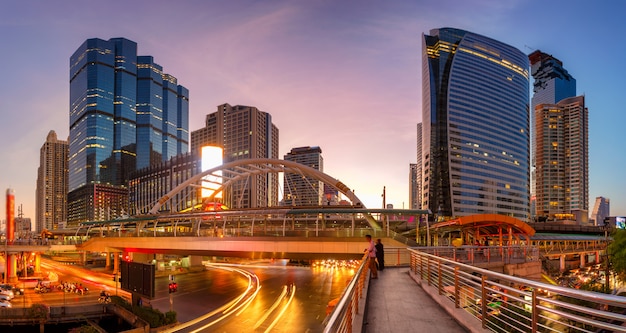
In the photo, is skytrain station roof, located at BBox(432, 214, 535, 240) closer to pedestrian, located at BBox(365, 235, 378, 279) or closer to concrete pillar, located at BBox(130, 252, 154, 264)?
pedestrian, located at BBox(365, 235, 378, 279)

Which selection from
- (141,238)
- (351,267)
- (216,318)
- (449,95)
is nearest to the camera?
(216,318)

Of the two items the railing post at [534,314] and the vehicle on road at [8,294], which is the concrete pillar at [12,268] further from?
the railing post at [534,314]

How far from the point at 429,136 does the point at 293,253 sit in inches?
5775

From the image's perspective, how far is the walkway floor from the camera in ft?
31.9

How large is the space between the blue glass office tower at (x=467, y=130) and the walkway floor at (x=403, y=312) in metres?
159

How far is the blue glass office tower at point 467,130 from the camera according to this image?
174 m

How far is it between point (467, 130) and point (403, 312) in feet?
583

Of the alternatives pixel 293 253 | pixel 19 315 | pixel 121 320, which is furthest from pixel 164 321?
pixel 19 315

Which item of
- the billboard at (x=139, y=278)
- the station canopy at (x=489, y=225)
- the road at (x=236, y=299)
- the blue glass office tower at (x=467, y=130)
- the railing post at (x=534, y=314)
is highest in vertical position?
the blue glass office tower at (x=467, y=130)

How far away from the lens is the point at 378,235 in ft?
125

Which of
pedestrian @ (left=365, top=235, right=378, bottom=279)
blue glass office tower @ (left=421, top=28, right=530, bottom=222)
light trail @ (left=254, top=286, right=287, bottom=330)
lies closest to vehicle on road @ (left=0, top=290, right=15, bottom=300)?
light trail @ (left=254, top=286, right=287, bottom=330)

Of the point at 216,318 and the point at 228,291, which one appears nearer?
the point at 216,318

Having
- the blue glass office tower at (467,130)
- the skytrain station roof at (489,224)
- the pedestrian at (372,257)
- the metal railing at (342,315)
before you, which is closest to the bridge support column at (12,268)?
the skytrain station roof at (489,224)

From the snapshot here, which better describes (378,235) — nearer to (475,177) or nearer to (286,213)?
(286,213)
